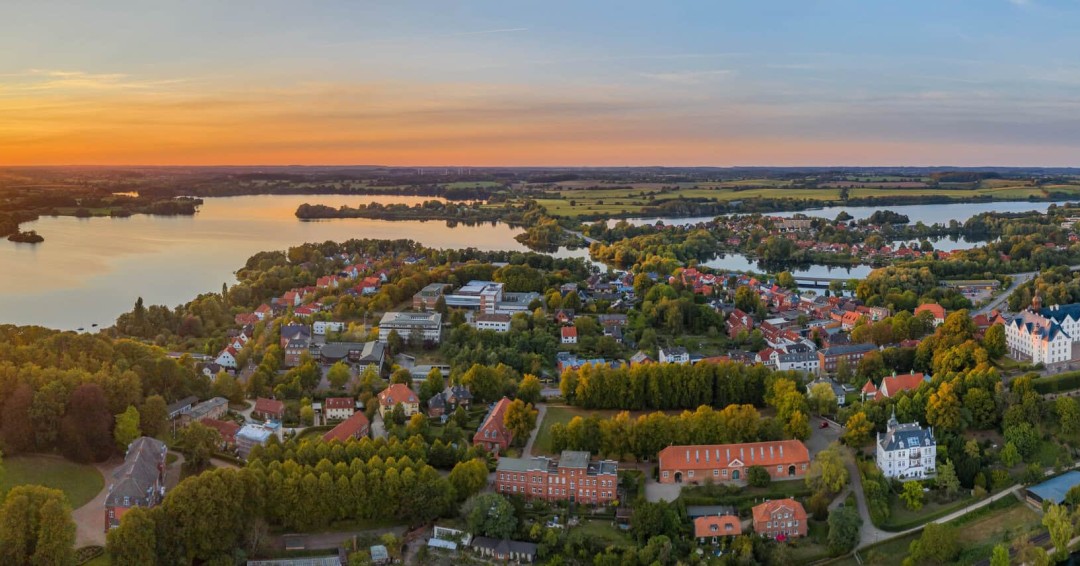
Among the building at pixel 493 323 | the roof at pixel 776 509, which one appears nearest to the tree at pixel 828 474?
the roof at pixel 776 509

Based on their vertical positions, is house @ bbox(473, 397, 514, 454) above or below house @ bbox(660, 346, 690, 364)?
below

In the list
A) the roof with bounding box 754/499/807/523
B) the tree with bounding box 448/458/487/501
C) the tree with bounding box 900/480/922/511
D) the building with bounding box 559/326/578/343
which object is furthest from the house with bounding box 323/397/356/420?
the tree with bounding box 900/480/922/511

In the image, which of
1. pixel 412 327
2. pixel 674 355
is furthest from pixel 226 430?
pixel 674 355

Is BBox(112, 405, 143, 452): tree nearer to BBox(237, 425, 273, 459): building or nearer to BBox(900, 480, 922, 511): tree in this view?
BBox(237, 425, 273, 459): building

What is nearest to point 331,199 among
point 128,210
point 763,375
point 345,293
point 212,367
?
point 128,210

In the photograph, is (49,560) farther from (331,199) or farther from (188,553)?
(331,199)

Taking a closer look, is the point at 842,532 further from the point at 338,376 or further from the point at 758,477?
the point at 338,376
